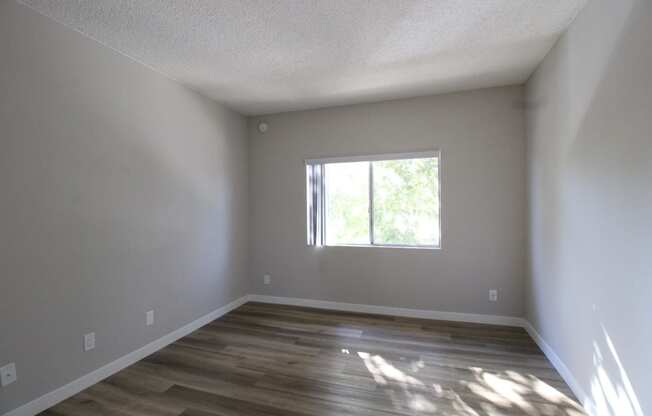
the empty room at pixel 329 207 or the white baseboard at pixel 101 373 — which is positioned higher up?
the empty room at pixel 329 207

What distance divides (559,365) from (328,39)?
2992 mm

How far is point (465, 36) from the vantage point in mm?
2225

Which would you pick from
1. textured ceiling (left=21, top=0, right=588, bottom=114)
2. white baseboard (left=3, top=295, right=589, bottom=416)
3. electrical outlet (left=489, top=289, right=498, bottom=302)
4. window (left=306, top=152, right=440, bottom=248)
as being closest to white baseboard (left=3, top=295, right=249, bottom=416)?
white baseboard (left=3, top=295, right=589, bottom=416)

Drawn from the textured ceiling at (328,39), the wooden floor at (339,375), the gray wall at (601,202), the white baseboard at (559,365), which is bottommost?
the wooden floor at (339,375)

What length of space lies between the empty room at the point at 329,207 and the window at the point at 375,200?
0.03 metres

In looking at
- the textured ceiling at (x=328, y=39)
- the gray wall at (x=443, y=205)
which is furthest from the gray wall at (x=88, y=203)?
the gray wall at (x=443, y=205)

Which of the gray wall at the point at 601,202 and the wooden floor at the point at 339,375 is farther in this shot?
→ the wooden floor at the point at 339,375

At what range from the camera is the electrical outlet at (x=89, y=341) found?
220 cm

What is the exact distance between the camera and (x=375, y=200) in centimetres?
375

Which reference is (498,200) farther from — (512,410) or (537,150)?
(512,410)

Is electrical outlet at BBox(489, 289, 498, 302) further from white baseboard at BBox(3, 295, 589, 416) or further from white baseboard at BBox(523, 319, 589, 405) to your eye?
white baseboard at BBox(523, 319, 589, 405)

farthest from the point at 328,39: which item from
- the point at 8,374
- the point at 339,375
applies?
the point at 8,374

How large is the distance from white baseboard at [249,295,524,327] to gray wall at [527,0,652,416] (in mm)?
649

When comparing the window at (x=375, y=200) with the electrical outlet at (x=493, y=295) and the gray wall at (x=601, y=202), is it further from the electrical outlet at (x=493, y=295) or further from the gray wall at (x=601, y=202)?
the gray wall at (x=601, y=202)
